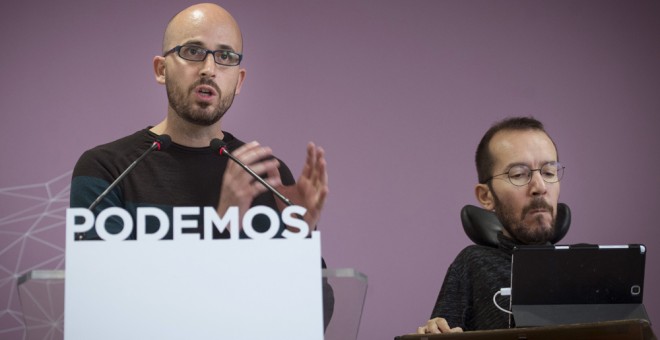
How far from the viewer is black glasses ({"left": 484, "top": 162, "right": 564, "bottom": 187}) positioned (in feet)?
7.47

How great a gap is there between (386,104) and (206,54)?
1.38m

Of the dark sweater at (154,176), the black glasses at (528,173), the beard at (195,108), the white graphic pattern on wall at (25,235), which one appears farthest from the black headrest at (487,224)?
the white graphic pattern on wall at (25,235)

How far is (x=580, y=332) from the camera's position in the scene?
1.40m

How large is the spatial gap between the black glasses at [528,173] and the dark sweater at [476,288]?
168 mm

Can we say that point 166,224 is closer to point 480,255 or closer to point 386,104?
point 480,255

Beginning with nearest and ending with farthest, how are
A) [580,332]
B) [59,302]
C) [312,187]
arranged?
[59,302], [580,332], [312,187]

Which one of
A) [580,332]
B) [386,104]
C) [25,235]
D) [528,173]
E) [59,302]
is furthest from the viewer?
[386,104]

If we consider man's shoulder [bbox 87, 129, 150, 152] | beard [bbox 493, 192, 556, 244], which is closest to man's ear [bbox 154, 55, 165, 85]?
man's shoulder [bbox 87, 129, 150, 152]

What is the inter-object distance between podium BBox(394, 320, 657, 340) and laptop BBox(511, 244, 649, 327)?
34 centimetres

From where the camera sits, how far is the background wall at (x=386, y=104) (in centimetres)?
323

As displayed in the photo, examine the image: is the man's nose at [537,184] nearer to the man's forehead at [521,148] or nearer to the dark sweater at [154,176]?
the man's forehead at [521,148]

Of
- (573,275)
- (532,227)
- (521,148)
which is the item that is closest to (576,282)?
(573,275)

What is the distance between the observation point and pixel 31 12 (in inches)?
129

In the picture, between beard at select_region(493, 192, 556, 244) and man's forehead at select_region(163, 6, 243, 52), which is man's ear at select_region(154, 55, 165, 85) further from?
beard at select_region(493, 192, 556, 244)
